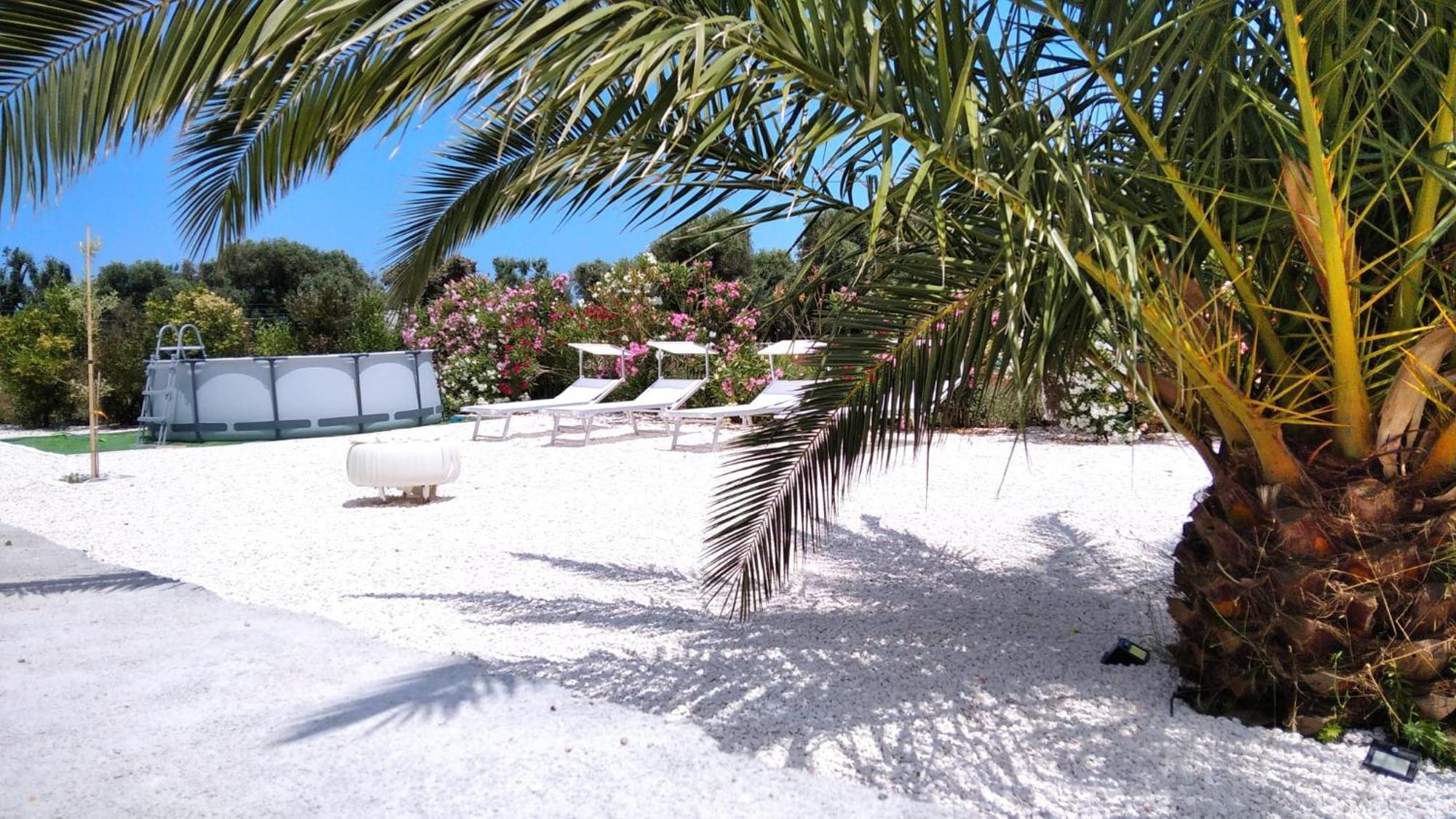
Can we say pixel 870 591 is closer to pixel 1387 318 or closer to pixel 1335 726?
pixel 1335 726

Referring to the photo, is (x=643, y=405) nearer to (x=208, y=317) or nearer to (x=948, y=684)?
(x=948, y=684)

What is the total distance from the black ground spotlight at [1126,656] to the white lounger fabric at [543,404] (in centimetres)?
876

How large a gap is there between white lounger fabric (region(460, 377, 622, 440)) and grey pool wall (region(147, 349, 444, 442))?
6.83 feet

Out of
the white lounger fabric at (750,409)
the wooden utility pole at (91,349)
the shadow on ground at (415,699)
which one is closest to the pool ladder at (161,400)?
the wooden utility pole at (91,349)

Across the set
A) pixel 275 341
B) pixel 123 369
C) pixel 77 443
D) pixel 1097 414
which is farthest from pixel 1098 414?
pixel 123 369

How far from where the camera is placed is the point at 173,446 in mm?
11859

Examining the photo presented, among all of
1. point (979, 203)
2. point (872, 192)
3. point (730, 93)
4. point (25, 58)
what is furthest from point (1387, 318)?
point (25, 58)

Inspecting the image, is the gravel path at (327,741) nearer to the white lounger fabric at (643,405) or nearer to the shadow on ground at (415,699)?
the shadow on ground at (415,699)

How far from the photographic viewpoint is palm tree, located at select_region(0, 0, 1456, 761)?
2.05 metres

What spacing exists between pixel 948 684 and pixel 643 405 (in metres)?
8.54

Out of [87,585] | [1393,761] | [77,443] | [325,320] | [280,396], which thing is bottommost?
[1393,761]

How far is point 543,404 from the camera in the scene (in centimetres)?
1191

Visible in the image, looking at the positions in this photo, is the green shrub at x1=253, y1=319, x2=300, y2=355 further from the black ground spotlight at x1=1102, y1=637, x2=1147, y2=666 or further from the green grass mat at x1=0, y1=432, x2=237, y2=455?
the black ground spotlight at x1=1102, y1=637, x2=1147, y2=666

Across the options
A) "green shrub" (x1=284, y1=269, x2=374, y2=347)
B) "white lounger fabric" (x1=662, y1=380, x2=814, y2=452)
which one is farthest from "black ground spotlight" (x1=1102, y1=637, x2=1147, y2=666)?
"green shrub" (x1=284, y1=269, x2=374, y2=347)
